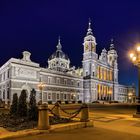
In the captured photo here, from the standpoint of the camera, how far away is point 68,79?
77.2 m

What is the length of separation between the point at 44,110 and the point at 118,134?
154 inches

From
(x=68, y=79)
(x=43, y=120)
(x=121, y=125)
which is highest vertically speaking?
(x=68, y=79)

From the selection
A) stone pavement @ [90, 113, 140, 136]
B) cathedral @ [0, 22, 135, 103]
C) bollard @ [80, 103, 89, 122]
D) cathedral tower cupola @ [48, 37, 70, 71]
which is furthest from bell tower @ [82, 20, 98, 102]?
bollard @ [80, 103, 89, 122]

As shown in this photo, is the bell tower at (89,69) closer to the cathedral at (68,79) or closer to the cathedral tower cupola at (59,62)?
the cathedral at (68,79)

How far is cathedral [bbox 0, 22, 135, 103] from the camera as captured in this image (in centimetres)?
5772

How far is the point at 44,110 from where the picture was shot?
10.9 meters

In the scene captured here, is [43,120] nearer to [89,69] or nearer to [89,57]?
[89,69]

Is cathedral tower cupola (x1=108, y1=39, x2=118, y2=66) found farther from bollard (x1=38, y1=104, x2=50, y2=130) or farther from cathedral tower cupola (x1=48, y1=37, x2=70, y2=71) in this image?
bollard (x1=38, y1=104, x2=50, y2=130)

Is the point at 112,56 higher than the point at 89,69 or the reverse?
higher

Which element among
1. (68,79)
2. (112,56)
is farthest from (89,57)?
(112,56)

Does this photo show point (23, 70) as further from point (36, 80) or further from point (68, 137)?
point (68, 137)

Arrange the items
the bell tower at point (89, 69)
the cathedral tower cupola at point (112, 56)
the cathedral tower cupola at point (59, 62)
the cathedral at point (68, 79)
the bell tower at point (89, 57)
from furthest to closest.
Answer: the cathedral tower cupola at point (112, 56)
the cathedral tower cupola at point (59, 62)
the bell tower at point (89, 57)
the bell tower at point (89, 69)
the cathedral at point (68, 79)

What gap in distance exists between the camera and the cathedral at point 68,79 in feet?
189

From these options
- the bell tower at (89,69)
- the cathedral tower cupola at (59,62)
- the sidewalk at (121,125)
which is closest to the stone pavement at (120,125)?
the sidewalk at (121,125)
